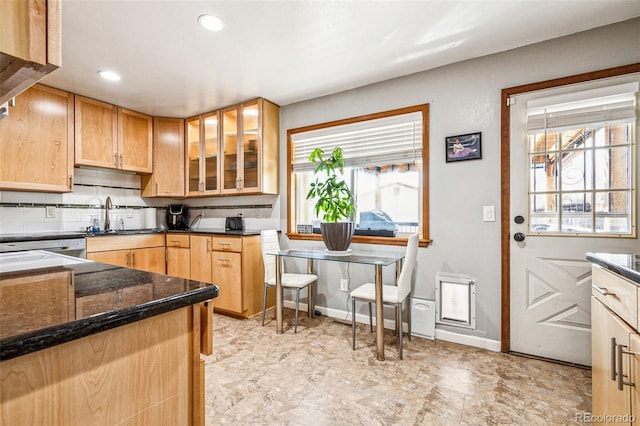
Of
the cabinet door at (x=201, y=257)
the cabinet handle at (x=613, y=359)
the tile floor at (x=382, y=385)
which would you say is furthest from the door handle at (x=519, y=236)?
the cabinet door at (x=201, y=257)

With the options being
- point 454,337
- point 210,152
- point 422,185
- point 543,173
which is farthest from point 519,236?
point 210,152

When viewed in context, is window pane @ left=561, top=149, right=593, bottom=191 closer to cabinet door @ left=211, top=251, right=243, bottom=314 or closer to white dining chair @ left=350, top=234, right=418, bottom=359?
white dining chair @ left=350, top=234, right=418, bottom=359

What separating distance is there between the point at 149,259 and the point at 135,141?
1432 mm

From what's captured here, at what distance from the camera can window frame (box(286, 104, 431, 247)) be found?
2.74m

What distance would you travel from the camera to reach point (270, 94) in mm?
3273

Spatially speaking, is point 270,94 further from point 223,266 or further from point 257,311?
point 257,311

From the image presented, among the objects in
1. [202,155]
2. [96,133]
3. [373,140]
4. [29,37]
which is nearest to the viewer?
[29,37]

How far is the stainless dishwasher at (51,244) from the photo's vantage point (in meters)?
2.57

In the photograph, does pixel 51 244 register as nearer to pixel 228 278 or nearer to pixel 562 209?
pixel 228 278

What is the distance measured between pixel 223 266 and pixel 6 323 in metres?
2.80

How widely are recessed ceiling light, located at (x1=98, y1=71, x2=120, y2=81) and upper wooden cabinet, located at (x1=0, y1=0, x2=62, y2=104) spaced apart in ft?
8.87

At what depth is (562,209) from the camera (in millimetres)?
2246

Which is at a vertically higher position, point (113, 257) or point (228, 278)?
point (113, 257)

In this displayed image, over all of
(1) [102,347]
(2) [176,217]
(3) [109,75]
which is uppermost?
(3) [109,75]
